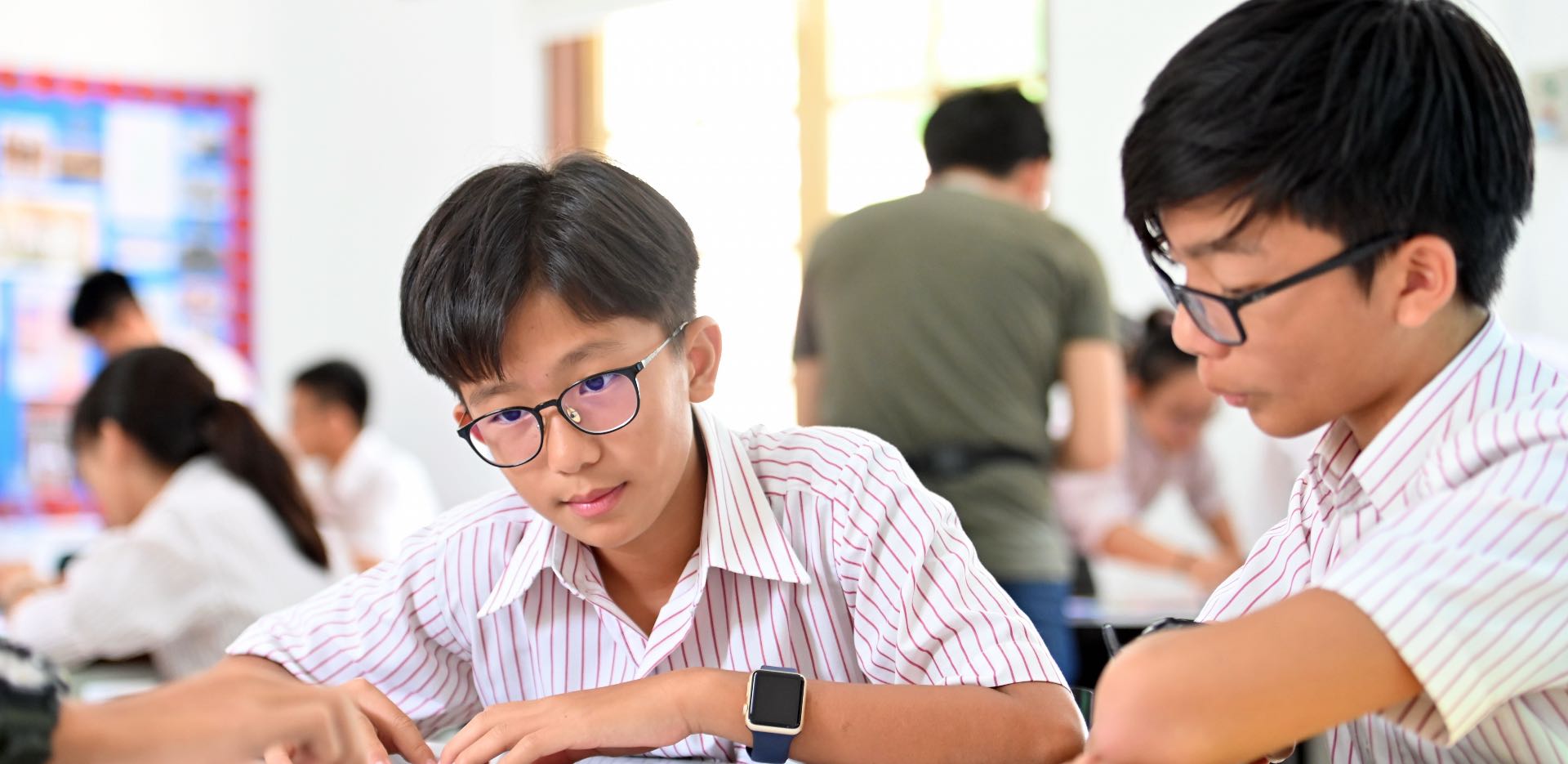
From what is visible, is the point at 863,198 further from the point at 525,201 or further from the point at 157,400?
the point at 525,201

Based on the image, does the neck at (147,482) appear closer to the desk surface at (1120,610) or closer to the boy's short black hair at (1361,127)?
the desk surface at (1120,610)

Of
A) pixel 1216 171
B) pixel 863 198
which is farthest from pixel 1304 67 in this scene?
pixel 863 198

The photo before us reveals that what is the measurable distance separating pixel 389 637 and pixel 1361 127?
3.15ft

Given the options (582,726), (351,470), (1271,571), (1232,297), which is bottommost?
(351,470)

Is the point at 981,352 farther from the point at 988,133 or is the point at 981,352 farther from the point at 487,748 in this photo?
the point at 487,748

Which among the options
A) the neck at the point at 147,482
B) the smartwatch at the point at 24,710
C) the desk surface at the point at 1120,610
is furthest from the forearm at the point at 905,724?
the neck at the point at 147,482

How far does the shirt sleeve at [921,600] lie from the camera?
3.76 ft

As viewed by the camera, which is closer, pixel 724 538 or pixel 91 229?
pixel 724 538

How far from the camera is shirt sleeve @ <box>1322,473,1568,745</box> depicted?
0.77 m

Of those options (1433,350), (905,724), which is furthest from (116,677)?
(1433,350)

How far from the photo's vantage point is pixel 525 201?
4.10ft

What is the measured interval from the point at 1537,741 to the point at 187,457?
7.50 ft

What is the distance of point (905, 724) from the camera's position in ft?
3.63

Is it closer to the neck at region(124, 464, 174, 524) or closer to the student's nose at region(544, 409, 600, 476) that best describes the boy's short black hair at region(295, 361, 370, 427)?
the neck at region(124, 464, 174, 524)
